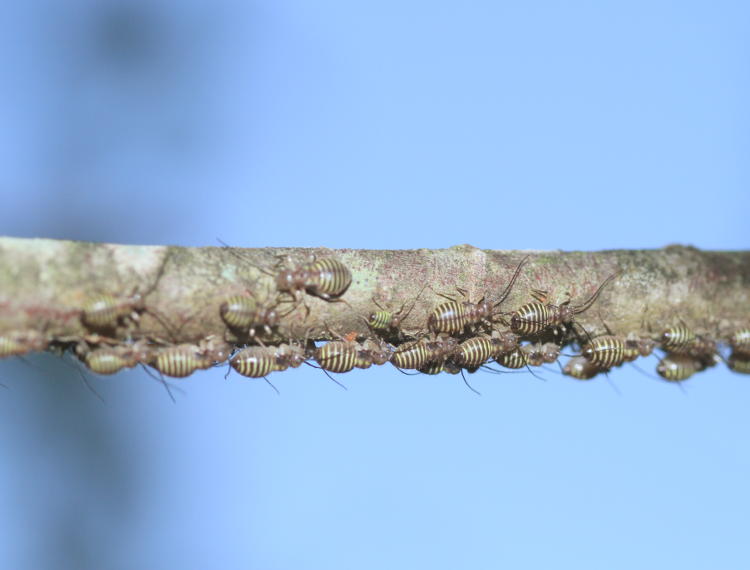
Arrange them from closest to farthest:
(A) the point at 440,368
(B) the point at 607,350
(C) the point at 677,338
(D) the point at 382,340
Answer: (D) the point at 382,340 → (A) the point at 440,368 → (B) the point at 607,350 → (C) the point at 677,338

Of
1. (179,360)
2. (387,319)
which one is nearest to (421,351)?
(387,319)

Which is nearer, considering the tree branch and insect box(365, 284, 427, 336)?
the tree branch

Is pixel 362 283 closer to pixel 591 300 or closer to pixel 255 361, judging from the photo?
pixel 255 361

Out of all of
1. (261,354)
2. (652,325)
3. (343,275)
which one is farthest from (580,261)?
(261,354)

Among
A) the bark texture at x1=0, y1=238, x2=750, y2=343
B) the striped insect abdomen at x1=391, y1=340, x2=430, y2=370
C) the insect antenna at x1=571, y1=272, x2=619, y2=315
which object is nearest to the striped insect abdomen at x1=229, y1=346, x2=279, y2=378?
the bark texture at x1=0, y1=238, x2=750, y2=343

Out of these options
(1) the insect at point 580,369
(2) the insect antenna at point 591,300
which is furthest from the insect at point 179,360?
(1) the insect at point 580,369

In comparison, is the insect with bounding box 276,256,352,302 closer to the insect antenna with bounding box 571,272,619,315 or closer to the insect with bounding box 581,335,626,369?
the insect antenna with bounding box 571,272,619,315
